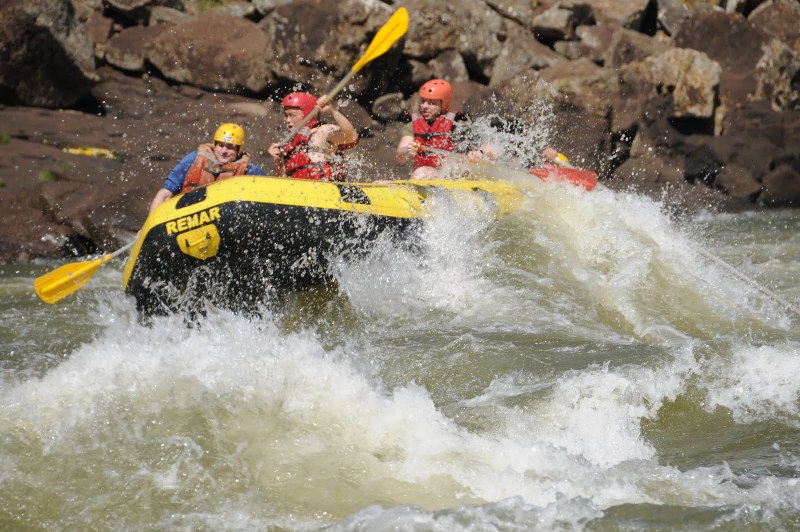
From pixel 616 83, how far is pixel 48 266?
7.12 meters

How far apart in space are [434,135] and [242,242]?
113 inches

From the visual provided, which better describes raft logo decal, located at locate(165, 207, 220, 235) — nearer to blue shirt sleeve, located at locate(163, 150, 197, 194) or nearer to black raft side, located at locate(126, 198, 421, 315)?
black raft side, located at locate(126, 198, 421, 315)

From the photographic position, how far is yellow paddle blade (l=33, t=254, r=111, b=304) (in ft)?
18.4

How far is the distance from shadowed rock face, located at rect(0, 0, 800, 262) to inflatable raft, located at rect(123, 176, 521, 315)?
4.03 m

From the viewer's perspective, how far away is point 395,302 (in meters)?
5.96

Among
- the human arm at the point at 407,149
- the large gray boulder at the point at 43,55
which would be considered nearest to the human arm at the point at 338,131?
the human arm at the point at 407,149

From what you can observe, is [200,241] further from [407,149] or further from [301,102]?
[407,149]

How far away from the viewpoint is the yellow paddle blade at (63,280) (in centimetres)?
561

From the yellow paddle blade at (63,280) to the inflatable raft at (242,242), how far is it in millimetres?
343

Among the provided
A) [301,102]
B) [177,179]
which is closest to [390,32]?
[301,102]

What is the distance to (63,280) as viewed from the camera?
18.5 ft

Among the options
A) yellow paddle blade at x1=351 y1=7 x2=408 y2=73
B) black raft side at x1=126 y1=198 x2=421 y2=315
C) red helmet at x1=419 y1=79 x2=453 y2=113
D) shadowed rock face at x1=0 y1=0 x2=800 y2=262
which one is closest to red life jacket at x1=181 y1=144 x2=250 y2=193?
black raft side at x1=126 y1=198 x2=421 y2=315

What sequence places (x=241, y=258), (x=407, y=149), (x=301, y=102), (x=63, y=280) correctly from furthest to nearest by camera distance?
(x=407, y=149) < (x=301, y=102) < (x=63, y=280) < (x=241, y=258)

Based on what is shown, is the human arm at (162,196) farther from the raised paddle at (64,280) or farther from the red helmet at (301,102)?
the red helmet at (301,102)
